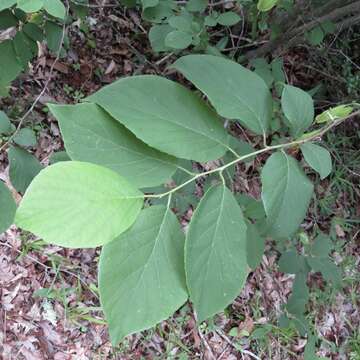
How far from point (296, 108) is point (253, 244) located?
Answer: 601 millimetres

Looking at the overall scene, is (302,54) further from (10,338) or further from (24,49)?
(10,338)

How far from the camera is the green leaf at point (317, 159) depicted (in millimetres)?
980

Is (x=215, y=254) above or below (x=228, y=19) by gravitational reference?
above

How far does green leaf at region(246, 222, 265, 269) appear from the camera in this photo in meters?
1.49

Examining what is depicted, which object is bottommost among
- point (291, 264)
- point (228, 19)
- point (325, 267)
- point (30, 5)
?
point (325, 267)

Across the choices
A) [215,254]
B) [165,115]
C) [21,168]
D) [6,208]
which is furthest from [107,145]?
[21,168]

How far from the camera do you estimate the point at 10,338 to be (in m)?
2.03

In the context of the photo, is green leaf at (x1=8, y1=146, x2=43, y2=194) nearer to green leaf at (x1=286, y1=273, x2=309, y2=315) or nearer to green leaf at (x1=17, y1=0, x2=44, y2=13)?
green leaf at (x1=17, y1=0, x2=44, y2=13)

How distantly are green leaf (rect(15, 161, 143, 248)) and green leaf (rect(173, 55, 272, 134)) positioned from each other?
0.87 feet

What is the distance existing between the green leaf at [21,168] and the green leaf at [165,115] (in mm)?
624

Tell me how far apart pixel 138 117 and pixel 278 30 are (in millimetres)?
1644

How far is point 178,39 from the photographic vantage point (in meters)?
1.78

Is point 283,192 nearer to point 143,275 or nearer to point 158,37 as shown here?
point 143,275

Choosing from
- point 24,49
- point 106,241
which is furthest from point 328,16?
point 106,241
